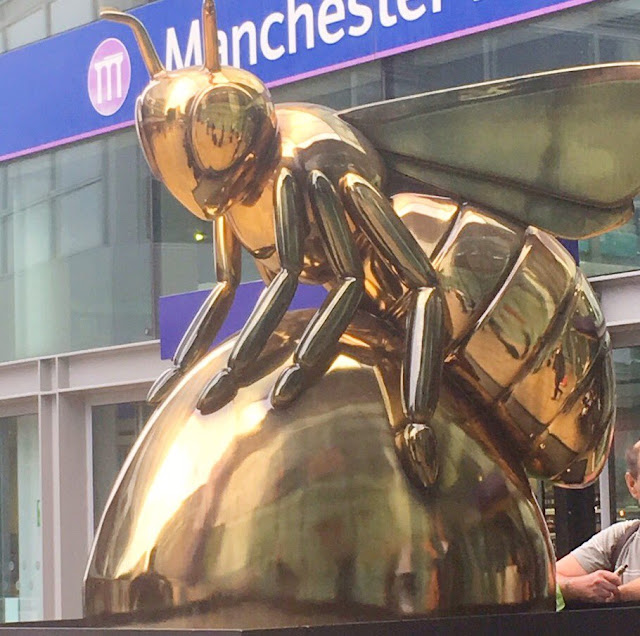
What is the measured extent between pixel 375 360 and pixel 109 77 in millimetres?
8555

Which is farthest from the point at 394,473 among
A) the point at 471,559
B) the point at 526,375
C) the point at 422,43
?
the point at 422,43

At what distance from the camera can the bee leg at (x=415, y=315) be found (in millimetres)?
1626

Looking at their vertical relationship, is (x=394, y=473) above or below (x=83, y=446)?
below

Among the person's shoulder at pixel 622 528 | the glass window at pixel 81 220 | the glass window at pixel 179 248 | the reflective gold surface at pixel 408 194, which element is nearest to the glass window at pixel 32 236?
the glass window at pixel 81 220

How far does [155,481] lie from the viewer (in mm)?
1688

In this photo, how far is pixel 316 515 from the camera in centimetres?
Result: 159

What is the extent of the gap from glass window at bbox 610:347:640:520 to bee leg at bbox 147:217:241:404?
5.39 metres

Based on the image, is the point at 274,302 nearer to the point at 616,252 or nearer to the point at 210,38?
the point at 210,38

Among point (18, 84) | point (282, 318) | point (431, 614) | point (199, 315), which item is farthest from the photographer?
point (18, 84)

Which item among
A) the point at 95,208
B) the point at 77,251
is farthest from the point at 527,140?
the point at 77,251

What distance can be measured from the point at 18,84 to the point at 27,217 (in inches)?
38.2

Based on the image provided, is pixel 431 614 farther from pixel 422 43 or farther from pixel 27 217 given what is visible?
A: pixel 27 217

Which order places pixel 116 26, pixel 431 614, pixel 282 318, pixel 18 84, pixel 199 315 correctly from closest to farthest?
pixel 431 614
pixel 282 318
pixel 199 315
pixel 116 26
pixel 18 84

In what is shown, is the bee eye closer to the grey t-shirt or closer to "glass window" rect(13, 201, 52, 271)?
the grey t-shirt
